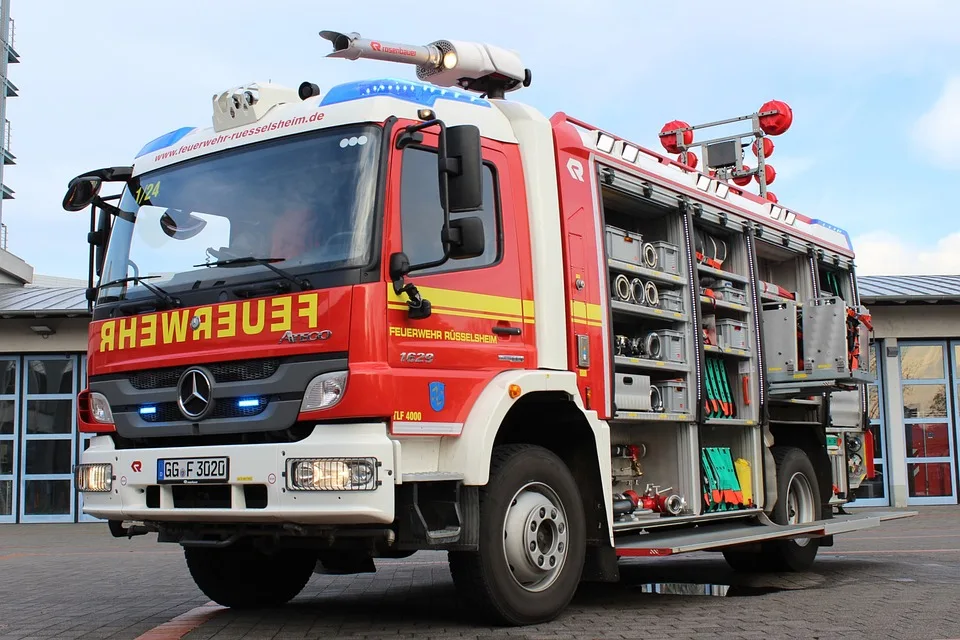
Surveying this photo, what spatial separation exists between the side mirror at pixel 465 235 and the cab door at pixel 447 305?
0.74 ft

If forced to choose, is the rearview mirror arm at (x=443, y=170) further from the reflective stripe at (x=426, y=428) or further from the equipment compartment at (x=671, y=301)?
the equipment compartment at (x=671, y=301)

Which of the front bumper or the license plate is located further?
the license plate

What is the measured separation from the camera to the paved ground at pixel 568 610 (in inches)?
248

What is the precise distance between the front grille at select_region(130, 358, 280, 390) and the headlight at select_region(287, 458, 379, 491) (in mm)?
557

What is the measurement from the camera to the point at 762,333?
9.47m

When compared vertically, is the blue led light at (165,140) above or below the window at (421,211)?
above

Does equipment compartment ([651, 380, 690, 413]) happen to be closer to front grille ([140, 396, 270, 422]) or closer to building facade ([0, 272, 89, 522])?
front grille ([140, 396, 270, 422])

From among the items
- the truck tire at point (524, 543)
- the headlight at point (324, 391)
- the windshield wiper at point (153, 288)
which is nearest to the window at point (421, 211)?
the headlight at point (324, 391)

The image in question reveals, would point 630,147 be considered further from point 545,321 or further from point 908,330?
point 908,330

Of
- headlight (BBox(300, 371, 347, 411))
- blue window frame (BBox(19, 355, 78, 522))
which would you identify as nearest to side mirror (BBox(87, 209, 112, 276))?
headlight (BBox(300, 371, 347, 411))

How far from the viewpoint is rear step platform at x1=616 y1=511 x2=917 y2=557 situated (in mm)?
7148

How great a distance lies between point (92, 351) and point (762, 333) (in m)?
5.48

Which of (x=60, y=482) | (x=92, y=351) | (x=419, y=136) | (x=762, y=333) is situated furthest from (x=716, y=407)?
(x=60, y=482)

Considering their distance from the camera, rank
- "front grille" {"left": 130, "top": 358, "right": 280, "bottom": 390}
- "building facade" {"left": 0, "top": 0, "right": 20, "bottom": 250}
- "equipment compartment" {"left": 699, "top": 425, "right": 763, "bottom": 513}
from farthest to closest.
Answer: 1. "building facade" {"left": 0, "top": 0, "right": 20, "bottom": 250}
2. "equipment compartment" {"left": 699, "top": 425, "right": 763, "bottom": 513}
3. "front grille" {"left": 130, "top": 358, "right": 280, "bottom": 390}
